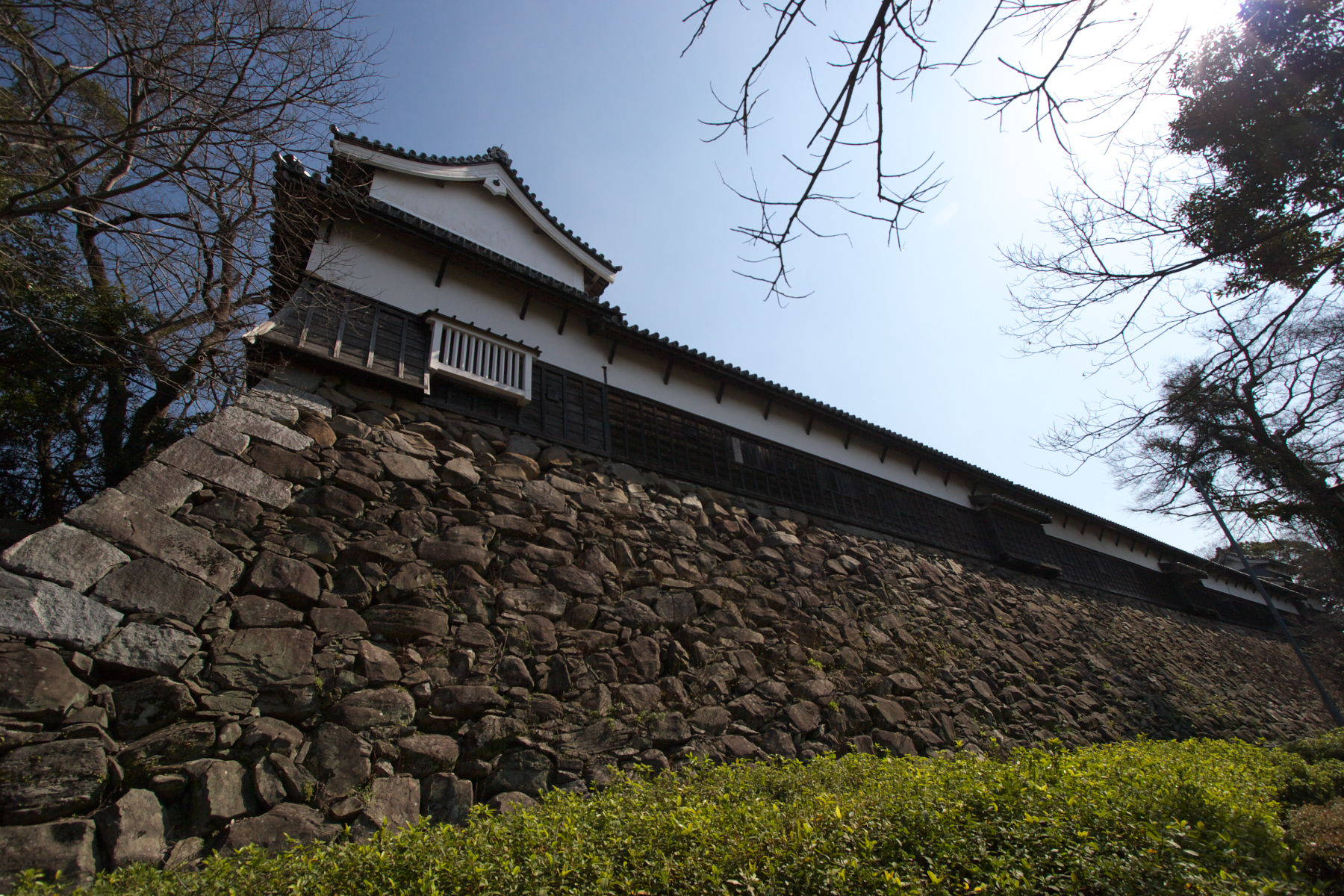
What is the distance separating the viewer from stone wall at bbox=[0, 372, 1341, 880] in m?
3.41

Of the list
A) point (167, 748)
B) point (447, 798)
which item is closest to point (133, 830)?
point (167, 748)

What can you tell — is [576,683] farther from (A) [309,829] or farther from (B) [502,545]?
(A) [309,829]

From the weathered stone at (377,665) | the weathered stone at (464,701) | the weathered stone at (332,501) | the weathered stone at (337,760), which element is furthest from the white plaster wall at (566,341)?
the weathered stone at (337,760)

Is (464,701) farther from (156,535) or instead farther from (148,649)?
(156,535)

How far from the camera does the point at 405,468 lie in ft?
19.4

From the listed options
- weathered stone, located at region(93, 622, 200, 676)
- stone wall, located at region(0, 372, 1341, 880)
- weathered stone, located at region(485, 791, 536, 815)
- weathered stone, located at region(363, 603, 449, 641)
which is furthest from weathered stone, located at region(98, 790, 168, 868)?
weathered stone, located at region(485, 791, 536, 815)

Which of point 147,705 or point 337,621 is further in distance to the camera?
point 337,621

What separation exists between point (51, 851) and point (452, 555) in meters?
2.92

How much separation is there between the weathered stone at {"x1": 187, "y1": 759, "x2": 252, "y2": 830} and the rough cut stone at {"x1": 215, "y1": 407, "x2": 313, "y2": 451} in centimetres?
269

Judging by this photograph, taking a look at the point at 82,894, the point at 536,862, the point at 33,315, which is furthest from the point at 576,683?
the point at 33,315

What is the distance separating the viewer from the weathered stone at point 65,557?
3.54 m

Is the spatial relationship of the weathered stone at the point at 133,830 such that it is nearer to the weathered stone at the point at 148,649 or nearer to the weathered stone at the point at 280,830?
the weathered stone at the point at 280,830

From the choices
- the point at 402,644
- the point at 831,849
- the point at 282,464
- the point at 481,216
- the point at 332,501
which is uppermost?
the point at 481,216

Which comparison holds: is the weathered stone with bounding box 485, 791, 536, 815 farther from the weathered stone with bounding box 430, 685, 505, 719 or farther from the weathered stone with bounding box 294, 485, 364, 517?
the weathered stone with bounding box 294, 485, 364, 517
